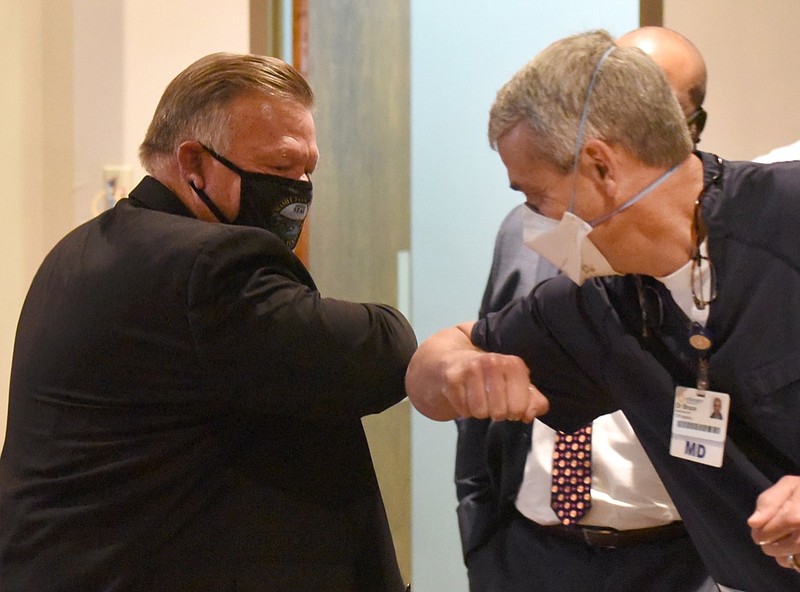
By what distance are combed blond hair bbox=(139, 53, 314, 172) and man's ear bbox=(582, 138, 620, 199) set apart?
46 cm

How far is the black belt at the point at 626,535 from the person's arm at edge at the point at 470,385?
45 centimetres

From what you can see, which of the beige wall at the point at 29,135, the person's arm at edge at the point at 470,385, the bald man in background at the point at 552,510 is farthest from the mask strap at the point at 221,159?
the beige wall at the point at 29,135

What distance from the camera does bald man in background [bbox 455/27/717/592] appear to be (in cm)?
166

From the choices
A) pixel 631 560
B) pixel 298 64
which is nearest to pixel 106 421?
pixel 631 560

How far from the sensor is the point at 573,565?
1705 millimetres

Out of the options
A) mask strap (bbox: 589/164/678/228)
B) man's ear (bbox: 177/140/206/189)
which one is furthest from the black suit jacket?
mask strap (bbox: 589/164/678/228)

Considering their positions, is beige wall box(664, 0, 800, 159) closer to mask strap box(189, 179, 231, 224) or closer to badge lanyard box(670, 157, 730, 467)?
badge lanyard box(670, 157, 730, 467)

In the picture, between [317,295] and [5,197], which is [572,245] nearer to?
[317,295]

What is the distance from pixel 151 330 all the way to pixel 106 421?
140 mm

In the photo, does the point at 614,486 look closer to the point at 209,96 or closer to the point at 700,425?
the point at 700,425

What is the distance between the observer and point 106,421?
4.22 ft

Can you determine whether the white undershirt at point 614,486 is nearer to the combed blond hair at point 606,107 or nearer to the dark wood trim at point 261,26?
the combed blond hair at point 606,107

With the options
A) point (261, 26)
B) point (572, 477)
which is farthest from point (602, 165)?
point (261, 26)

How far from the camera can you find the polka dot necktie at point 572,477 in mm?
1669
